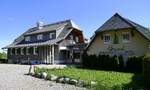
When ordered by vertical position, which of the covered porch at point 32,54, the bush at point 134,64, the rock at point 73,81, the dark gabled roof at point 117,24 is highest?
the dark gabled roof at point 117,24

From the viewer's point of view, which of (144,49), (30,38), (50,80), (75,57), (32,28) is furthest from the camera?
(32,28)

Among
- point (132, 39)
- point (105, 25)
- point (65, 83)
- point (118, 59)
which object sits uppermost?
point (105, 25)

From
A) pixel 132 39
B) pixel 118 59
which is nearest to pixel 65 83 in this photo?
pixel 118 59

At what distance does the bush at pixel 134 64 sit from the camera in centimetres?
2586

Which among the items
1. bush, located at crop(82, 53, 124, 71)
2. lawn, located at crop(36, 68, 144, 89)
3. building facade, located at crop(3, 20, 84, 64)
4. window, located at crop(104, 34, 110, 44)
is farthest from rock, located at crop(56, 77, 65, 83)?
building facade, located at crop(3, 20, 84, 64)

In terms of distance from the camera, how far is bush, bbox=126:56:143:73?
25858 millimetres

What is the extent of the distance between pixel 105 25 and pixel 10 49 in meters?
26.2

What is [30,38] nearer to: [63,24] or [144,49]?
[63,24]

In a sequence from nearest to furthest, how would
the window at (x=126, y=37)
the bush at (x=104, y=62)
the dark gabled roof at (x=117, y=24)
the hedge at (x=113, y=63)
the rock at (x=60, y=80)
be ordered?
the rock at (x=60, y=80)
the hedge at (x=113, y=63)
the bush at (x=104, y=62)
the dark gabled roof at (x=117, y=24)
the window at (x=126, y=37)

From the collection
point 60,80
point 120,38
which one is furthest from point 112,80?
point 120,38

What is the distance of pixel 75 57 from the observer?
42906mm

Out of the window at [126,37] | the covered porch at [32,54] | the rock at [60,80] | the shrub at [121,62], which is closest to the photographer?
the rock at [60,80]

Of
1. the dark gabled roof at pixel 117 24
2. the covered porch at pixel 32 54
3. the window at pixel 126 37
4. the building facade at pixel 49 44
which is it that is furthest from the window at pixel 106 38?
the covered porch at pixel 32 54

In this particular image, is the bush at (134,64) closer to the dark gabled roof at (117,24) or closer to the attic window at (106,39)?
the dark gabled roof at (117,24)
